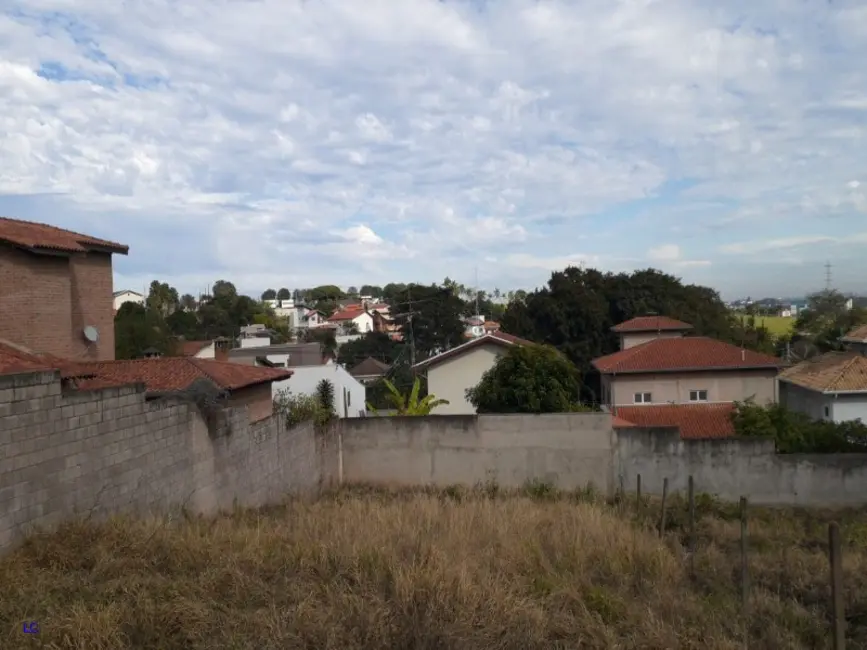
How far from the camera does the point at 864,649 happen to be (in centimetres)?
562

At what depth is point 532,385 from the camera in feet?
74.2

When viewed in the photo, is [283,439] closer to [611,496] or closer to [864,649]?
[611,496]

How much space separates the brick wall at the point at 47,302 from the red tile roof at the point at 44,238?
10.3 inches

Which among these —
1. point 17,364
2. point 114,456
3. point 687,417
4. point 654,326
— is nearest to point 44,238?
point 17,364

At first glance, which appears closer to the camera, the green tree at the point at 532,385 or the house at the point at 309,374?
the green tree at the point at 532,385

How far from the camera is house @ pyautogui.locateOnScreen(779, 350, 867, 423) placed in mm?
27875

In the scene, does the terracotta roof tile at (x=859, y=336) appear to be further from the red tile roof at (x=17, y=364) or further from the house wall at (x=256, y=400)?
the red tile roof at (x=17, y=364)

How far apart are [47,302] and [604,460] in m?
12.7

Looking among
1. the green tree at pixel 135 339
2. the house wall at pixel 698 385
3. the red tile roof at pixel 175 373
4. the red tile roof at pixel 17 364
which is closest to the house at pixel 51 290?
the red tile roof at pixel 175 373

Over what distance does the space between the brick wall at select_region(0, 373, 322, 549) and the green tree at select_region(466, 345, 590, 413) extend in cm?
1090

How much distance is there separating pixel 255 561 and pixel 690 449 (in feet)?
40.8

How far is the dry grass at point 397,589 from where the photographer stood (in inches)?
197

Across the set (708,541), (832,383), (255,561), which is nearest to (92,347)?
(255,561)

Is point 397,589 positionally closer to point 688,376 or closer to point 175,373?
point 175,373
